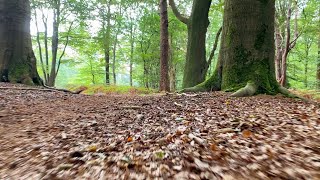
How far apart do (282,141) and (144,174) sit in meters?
1.11

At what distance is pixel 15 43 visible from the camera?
7.25 meters

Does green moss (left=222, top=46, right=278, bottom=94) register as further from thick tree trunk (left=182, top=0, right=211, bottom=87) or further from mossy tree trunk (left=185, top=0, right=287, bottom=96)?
thick tree trunk (left=182, top=0, right=211, bottom=87)

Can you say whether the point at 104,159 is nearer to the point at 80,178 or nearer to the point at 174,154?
the point at 80,178

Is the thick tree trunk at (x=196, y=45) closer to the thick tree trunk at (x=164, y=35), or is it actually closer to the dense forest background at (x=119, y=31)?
the thick tree trunk at (x=164, y=35)

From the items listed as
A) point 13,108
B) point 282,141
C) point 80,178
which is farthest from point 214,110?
point 13,108

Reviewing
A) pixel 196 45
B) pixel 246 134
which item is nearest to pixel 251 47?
pixel 246 134

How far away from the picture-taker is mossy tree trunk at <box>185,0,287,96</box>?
451 centimetres

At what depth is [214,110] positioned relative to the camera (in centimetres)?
313

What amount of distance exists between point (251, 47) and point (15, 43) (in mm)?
6973

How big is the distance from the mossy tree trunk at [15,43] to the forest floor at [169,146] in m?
4.91

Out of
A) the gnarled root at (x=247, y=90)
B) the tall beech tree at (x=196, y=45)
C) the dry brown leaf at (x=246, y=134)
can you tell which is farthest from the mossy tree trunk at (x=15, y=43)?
the dry brown leaf at (x=246, y=134)

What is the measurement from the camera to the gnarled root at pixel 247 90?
4.16 meters

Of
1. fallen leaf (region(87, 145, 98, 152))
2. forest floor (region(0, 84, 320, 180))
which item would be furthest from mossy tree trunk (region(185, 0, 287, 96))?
fallen leaf (region(87, 145, 98, 152))

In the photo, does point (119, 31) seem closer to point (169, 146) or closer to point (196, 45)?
point (196, 45)
